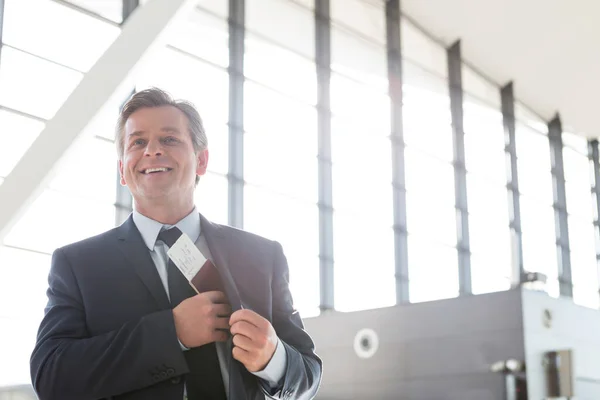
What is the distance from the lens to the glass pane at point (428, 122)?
18.0 metres

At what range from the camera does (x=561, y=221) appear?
75.4ft

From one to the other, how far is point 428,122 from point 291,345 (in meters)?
17.1

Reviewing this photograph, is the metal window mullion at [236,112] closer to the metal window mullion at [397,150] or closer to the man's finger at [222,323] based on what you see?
the metal window mullion at [397,150]

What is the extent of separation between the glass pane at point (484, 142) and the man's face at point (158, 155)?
59.3 ft

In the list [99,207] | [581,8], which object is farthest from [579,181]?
[99,207]

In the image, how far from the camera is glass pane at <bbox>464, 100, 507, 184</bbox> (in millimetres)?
19766

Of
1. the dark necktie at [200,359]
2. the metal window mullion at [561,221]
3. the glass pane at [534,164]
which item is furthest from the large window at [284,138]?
the dark necktie at [200,359]

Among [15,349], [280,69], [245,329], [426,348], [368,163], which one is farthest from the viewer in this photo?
[368,163]

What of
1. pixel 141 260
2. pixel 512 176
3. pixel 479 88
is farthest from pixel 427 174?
pixel 141 260

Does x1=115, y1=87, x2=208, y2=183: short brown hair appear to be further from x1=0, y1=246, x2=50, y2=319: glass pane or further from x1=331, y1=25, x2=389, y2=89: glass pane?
x1=331, y1=25, x2=389, y2=89: glass pane

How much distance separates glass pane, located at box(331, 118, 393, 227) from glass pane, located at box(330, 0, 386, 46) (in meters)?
2.08

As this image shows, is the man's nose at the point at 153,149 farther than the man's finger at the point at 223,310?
Yes

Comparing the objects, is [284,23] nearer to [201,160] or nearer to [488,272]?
[488,272]

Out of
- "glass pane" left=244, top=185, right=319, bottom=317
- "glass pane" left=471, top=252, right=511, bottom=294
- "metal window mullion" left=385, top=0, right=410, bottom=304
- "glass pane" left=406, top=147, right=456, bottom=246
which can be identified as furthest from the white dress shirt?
"glass pane" left=471, top=252, right=511, bottom=294
